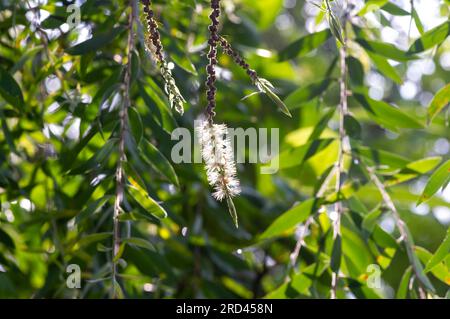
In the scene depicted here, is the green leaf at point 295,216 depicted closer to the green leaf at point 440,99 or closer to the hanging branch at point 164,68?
the green leaf at point 440,99

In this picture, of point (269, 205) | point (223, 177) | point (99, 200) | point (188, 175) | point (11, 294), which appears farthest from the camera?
point (269, 205)

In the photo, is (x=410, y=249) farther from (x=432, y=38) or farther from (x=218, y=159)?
(x=218, y=159)

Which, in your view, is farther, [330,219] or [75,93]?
[330,219]

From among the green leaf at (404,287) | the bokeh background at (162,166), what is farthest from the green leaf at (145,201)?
the green leaf at (404,287)

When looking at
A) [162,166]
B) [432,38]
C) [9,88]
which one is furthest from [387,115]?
[9,88]

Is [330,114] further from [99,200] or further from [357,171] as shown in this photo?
[99,200]
